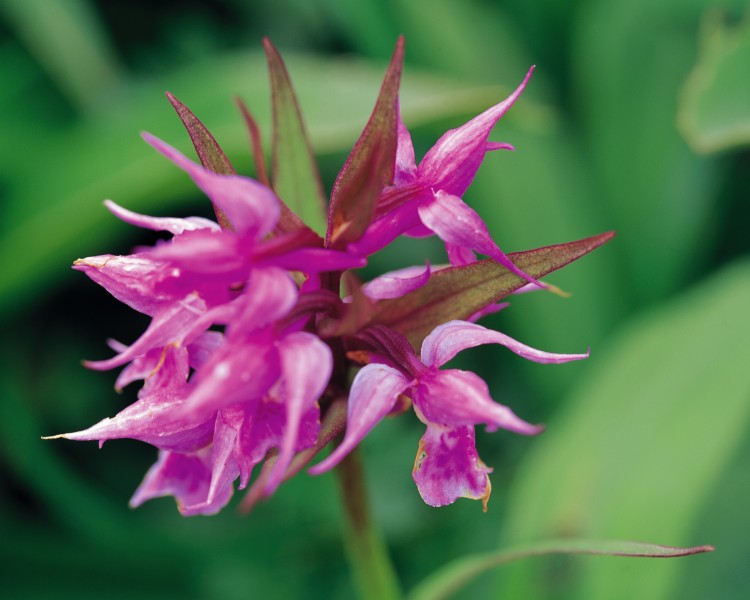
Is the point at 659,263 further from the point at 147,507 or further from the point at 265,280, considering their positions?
the point at 265,280

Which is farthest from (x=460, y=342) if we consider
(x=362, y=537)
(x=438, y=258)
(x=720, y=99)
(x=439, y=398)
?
(x=438, y=258)

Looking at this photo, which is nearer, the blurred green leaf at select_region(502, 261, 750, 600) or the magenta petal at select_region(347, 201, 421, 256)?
the magenta petal at select_region(347, 201, 421, 256)

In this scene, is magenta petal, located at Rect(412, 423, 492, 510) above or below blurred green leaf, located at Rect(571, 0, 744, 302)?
above

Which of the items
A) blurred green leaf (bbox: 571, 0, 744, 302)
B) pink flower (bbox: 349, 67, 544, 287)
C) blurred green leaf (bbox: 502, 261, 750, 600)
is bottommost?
blurred green leaf (bbox: 502, 261, 750, 600)

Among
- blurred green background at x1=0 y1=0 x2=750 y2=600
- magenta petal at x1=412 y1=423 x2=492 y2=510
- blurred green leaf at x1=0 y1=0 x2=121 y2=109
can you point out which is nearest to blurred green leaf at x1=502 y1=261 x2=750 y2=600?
blurred green background at x1=0 y1=0 x2=750 y2=600

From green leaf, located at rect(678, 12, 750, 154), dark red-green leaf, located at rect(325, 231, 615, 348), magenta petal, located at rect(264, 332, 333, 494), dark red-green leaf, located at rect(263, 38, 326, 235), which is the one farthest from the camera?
green leaf, located at rect(678, 12, 750, 154)

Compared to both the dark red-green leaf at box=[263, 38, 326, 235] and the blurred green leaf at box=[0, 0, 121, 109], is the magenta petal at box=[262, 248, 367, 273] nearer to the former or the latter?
the dark red-green leaf at box=[263, 38, 326, 235]

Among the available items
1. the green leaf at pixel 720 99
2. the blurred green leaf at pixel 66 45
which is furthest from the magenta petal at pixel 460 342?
the blurred green leaf at pixel 66 45
